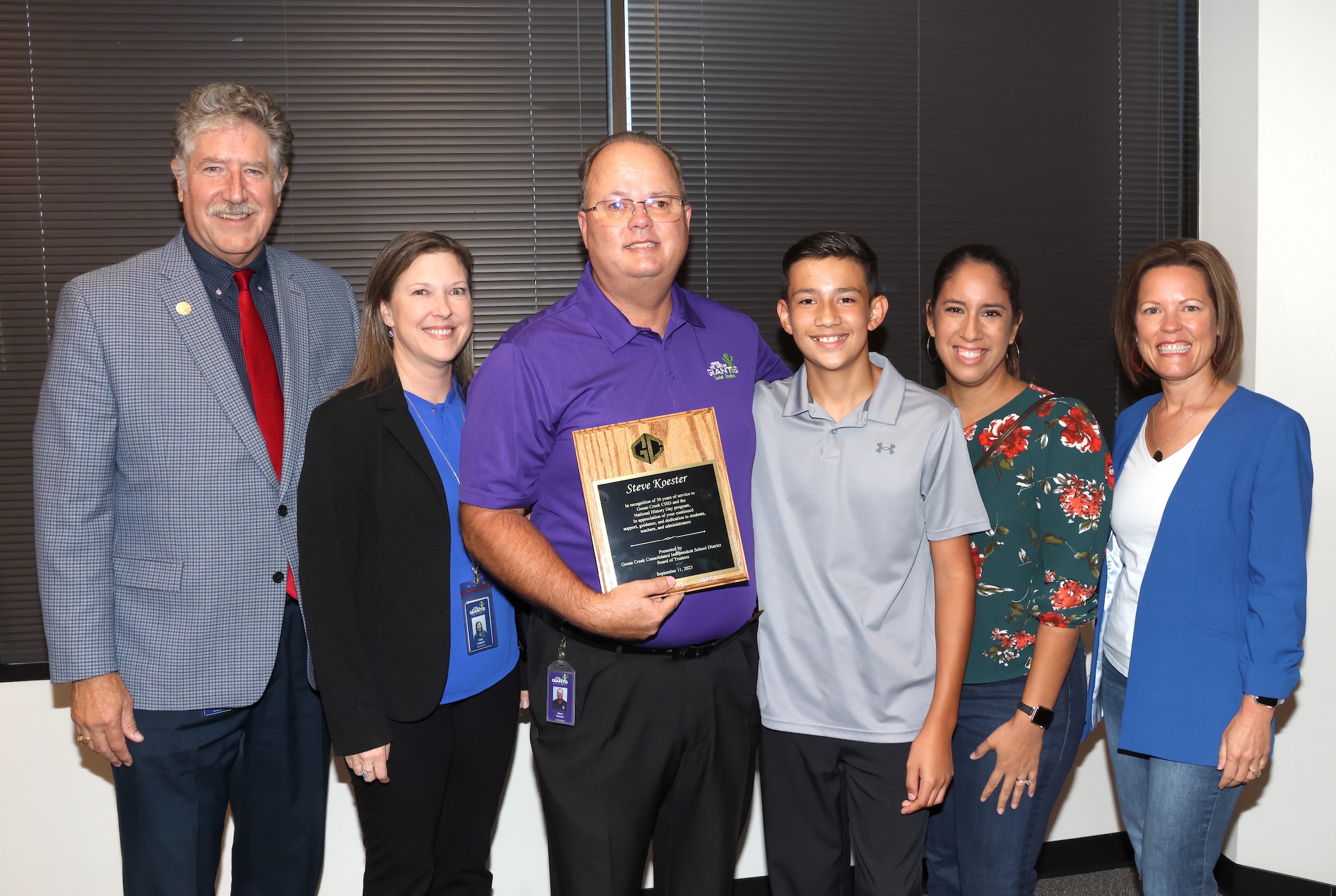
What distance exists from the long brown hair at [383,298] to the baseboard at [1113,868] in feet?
6.64

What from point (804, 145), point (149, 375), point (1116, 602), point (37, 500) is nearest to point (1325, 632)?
point (1116, 602)

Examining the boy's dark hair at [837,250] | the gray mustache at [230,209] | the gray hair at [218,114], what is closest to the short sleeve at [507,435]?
the boy's dark hair at [837,250]

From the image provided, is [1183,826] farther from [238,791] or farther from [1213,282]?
[238,791]

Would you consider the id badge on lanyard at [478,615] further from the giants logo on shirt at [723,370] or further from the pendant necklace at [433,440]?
the giants logo on shirt at [723,370]

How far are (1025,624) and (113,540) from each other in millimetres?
2217

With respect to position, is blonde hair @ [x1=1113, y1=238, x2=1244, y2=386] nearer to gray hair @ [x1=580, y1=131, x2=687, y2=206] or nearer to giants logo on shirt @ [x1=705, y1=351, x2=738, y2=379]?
giants logo on shirt @ [x1=705, y1=351, x2=738, y2=379]

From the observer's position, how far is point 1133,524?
6.97ft

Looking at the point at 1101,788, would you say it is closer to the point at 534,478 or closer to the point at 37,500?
the point at 534,478

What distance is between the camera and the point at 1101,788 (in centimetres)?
329

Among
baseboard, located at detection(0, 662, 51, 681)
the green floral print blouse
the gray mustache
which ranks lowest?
baseboard, located at detection(0, 662, 51, 681)

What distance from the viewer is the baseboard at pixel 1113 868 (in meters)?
3.07

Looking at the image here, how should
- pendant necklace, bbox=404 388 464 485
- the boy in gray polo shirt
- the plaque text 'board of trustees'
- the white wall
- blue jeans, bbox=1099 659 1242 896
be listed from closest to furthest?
the plaque text 'board of trustees' → the boy in gray polo shirt → blue jeans, bbox=1099 659 1242 896 → pendant necklace, bbox=404 388 464 485 → the white wall

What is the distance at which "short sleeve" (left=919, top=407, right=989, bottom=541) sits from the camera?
1.91m

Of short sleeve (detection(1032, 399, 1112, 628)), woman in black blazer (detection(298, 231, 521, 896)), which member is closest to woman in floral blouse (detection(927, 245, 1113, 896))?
short sleeve (detection(1032, 399, 1112, 628))
